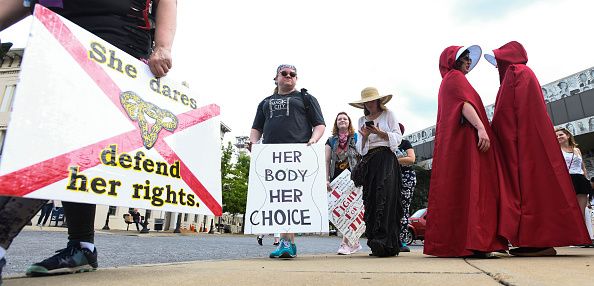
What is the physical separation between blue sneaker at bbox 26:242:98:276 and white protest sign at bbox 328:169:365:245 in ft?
10.9

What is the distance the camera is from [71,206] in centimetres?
211

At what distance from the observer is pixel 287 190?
3.82 meters

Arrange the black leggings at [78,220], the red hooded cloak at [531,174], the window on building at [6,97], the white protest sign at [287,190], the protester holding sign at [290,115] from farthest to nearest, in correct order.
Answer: the window on building at [6,97] → the protester holding sign at [290,115] → the white protest sign at [287,190] → the red hooded cloak at [531,174] → the black leggings at [78,220]

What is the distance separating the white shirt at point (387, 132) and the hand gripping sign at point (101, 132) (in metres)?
2.14

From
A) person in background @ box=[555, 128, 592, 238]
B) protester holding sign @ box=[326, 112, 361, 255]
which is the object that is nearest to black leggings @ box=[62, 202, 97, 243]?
protester holding sign @ box=[326, 112, 361, 255]

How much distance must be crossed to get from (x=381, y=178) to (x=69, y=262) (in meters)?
2.77

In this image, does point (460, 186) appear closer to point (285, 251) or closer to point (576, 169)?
point (285, 251)

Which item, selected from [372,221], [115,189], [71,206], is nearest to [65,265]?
[71,206]

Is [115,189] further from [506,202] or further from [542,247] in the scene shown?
[542,247]

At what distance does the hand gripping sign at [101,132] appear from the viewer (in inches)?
58.8

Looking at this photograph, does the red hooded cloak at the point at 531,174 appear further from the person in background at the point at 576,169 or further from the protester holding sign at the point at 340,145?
the person in background at the point at 576,169

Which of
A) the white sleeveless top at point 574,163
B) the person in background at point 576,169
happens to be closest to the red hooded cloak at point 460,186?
the person in background at point 576,169

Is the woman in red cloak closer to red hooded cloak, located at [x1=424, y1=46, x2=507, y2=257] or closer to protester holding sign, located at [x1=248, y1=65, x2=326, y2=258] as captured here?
red hooded cloak, located at [x1=424, y1=46, x2=507, y2=257]

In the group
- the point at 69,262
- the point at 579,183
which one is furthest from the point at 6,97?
the point at 579,183
